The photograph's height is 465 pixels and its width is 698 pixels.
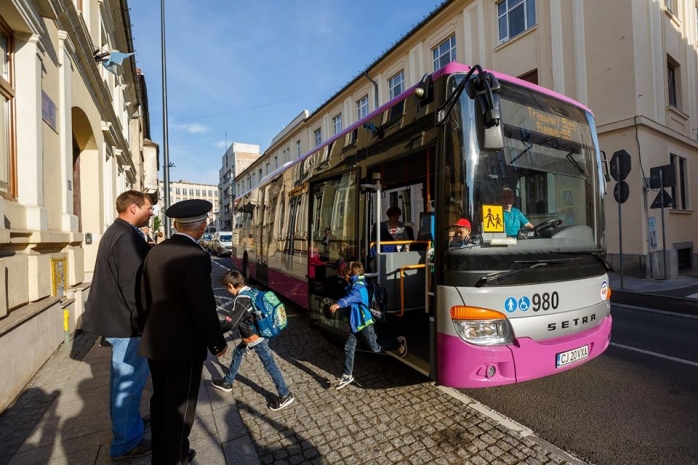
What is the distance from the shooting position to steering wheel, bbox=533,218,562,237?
3.23 meters

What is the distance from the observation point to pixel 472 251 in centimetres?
294

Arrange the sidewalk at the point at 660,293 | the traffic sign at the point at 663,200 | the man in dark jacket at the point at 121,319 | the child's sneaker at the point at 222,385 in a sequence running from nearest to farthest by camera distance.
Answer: the man in dark jacket at the point at 121,319, the child's sneaker at the point at 222,385, the sidewalk at the point at 660,293, the traffic sign at the point at 663,200

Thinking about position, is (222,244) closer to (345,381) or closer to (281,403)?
(345,381)

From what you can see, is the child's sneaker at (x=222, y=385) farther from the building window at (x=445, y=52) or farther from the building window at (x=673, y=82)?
the building window at (x=673, y=82)

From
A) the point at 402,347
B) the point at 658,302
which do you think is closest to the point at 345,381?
the point at 402,347

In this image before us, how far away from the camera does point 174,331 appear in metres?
2.27

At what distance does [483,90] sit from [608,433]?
2950 mm

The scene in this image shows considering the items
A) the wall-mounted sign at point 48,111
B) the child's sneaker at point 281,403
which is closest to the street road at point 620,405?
the child's sneaker at point 281,403

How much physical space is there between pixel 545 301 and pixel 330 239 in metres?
2.79

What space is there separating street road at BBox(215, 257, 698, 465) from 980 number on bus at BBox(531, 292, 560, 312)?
996 millimetres

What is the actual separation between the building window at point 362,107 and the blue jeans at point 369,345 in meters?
20.6

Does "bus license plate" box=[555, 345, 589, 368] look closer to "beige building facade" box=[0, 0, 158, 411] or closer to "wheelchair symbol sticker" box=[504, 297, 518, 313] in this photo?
"wheelchair symbol sticker" box=[504, 297, 518, 313]

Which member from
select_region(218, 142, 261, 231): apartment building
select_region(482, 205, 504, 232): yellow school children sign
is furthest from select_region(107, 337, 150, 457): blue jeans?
select_region(218, 142, 261, 231): apartment building

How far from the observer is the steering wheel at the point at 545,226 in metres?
3.23
